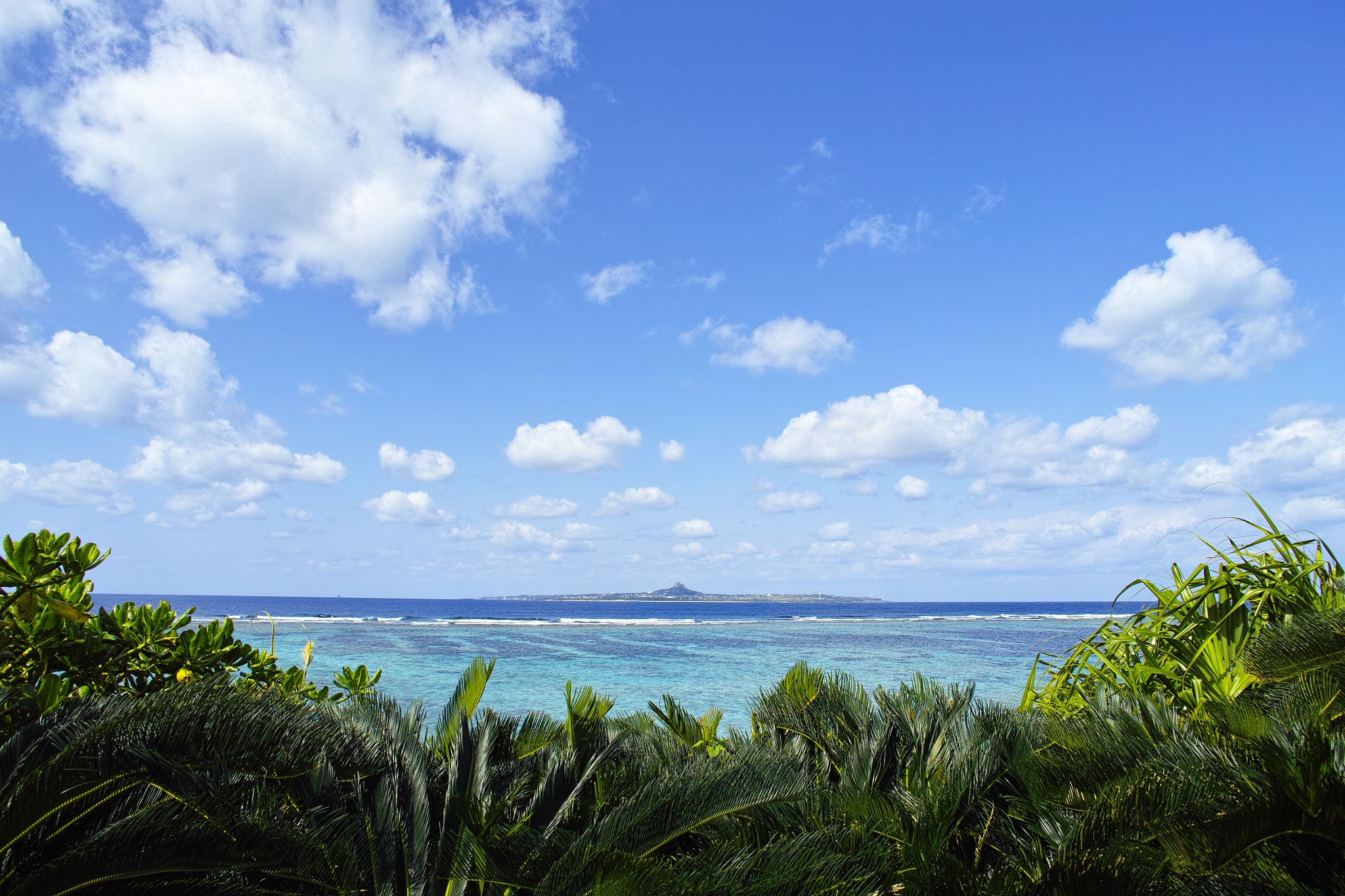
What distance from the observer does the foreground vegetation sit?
190cm

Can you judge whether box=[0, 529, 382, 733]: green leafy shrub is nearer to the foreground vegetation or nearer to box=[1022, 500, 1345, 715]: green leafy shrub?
the foreground vegetation

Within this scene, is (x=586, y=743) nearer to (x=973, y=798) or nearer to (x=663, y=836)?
(x=663, y=836)

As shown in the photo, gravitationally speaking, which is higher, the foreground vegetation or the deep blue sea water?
the foreground vegetation

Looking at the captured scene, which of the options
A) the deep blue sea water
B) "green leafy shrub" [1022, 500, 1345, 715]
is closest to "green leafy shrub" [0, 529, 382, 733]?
the deep blue sea water

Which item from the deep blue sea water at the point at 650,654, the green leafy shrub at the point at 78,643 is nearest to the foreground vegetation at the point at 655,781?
the green leafy shrub at the point at 78,643

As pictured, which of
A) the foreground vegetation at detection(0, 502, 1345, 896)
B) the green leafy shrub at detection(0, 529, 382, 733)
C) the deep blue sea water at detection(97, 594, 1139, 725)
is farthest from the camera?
the deep blue sea water at detection(97, 594, 1139, 725)

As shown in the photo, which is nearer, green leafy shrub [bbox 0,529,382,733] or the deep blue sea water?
green leafy shrub [bbox 0,529,382,733]

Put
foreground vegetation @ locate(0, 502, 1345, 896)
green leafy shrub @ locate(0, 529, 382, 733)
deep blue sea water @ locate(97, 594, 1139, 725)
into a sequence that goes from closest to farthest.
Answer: foreground vegetation @ locate(0, 502, 1345, 896)
green leafy shrub @ locate(0, 529, 382, 733)
deep blue sea water @ locate(97, 594, 1139, 725)

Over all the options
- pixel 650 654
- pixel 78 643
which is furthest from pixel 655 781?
pixel 650 654

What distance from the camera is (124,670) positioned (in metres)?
3.23

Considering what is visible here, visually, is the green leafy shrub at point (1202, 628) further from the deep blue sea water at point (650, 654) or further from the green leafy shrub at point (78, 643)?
the green leafy shrub at point (78, 643)

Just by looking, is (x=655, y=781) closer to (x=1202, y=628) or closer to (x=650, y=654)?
(x=1202, y=628)

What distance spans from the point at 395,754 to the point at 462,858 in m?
0.75

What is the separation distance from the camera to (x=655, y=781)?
2.46m
